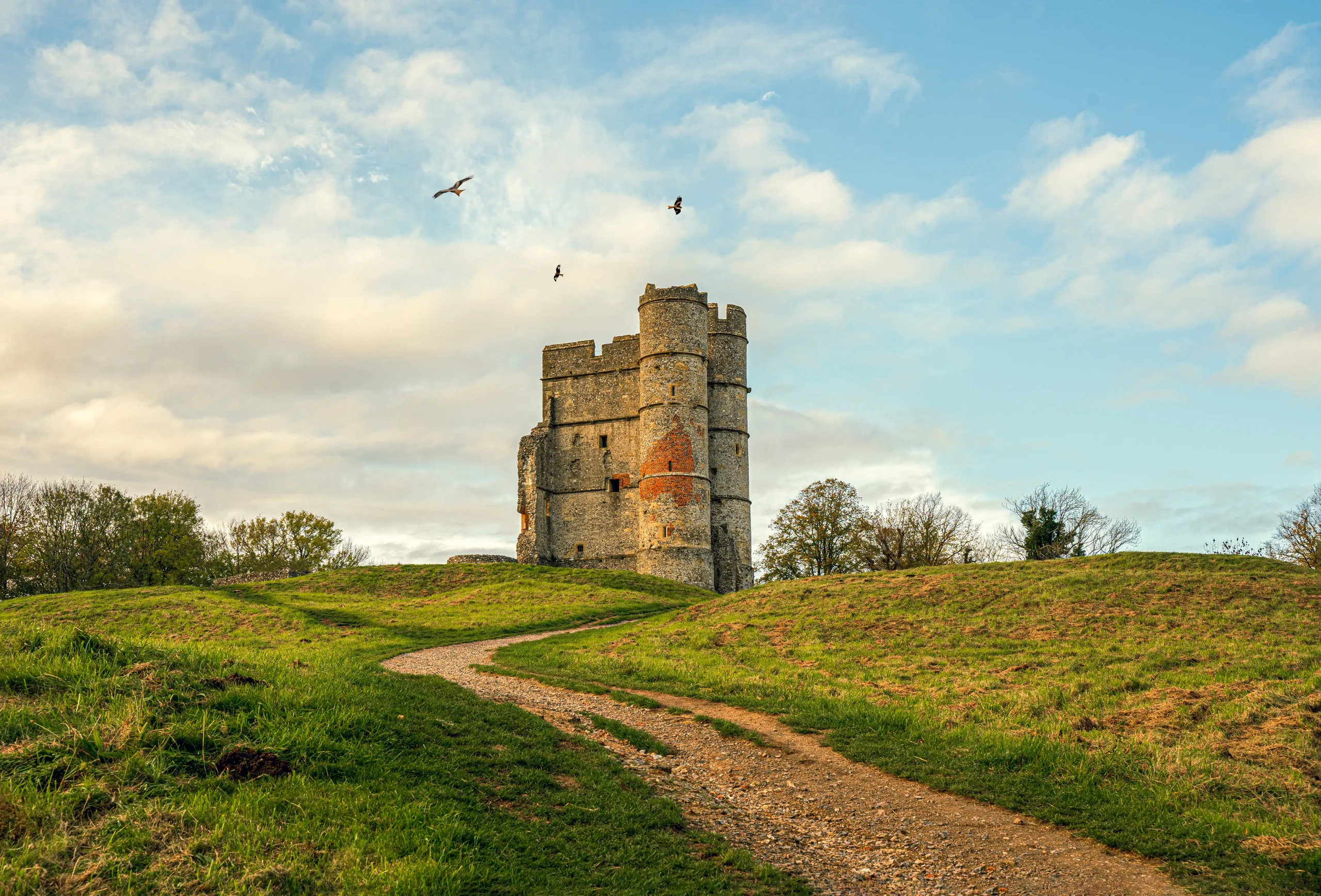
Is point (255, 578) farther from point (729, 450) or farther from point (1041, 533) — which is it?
point (1041, 533)

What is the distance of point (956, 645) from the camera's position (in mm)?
21812

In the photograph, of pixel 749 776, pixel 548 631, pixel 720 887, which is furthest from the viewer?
pixel 548 631

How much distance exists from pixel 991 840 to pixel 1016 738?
366cm

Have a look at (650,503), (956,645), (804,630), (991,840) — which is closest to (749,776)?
(991,840)

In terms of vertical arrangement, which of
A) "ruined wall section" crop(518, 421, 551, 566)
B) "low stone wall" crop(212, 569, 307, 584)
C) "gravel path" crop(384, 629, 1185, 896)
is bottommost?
"gravel path" crop(384, 629, 1185, 896)

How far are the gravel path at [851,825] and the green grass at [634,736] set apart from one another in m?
0.14

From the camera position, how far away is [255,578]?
46656 millimetres

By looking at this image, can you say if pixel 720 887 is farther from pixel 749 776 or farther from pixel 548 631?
pixel 548 631

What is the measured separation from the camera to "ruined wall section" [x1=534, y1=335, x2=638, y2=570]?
54.4m

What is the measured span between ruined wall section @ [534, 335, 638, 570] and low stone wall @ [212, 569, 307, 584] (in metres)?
13.8

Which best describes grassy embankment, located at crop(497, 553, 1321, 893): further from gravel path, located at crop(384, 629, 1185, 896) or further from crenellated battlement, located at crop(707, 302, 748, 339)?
crenellated battlement, located at crop(707, 302, 748, 339)

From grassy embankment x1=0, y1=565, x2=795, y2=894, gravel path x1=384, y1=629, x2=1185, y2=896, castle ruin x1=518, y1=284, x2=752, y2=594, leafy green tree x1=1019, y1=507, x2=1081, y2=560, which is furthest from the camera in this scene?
castle ruin x1=518, y1=284, x2=752, y2=594

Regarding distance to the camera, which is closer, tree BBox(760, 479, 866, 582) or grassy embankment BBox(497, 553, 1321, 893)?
grassy embankment BBox(497, 553, 1321, 893)

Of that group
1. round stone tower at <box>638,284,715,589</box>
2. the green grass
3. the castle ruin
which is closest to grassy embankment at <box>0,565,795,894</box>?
the green grass
